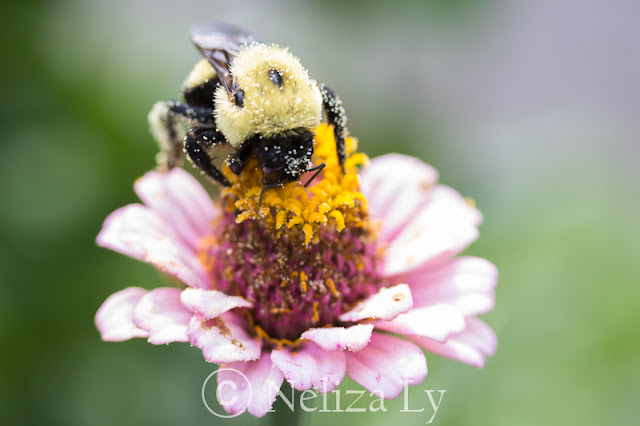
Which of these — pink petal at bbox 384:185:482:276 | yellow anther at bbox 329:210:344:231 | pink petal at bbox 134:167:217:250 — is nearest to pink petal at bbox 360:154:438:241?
pink petal at bbox 384:185:482:276

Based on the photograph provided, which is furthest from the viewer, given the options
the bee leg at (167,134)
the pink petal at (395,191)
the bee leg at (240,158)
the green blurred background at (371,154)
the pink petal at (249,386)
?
the green blurred background at (371,154)

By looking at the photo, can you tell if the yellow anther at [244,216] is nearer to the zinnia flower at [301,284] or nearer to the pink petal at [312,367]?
the zinnia flower at [301,284]

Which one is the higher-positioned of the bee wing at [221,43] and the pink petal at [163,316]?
the bee wing at [221,43]

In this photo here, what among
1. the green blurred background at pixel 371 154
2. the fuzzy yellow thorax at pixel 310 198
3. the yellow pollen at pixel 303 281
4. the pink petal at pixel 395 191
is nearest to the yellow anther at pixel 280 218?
the fuzzy yellow thorax at pixel 310 198

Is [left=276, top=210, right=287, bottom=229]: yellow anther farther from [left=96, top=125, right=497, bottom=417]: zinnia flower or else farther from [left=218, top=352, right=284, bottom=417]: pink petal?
[left=218, top=352, right=284, bottom=417]: pink petal

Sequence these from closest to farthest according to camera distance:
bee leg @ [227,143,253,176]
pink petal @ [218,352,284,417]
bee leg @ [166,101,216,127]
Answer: pink petal @ [218,352,284,417] < bee leg @ [227,143,253,176] < bee leg @ [166,101,216,127]

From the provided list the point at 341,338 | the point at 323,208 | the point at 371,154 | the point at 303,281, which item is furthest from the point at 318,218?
the point at 371,154
